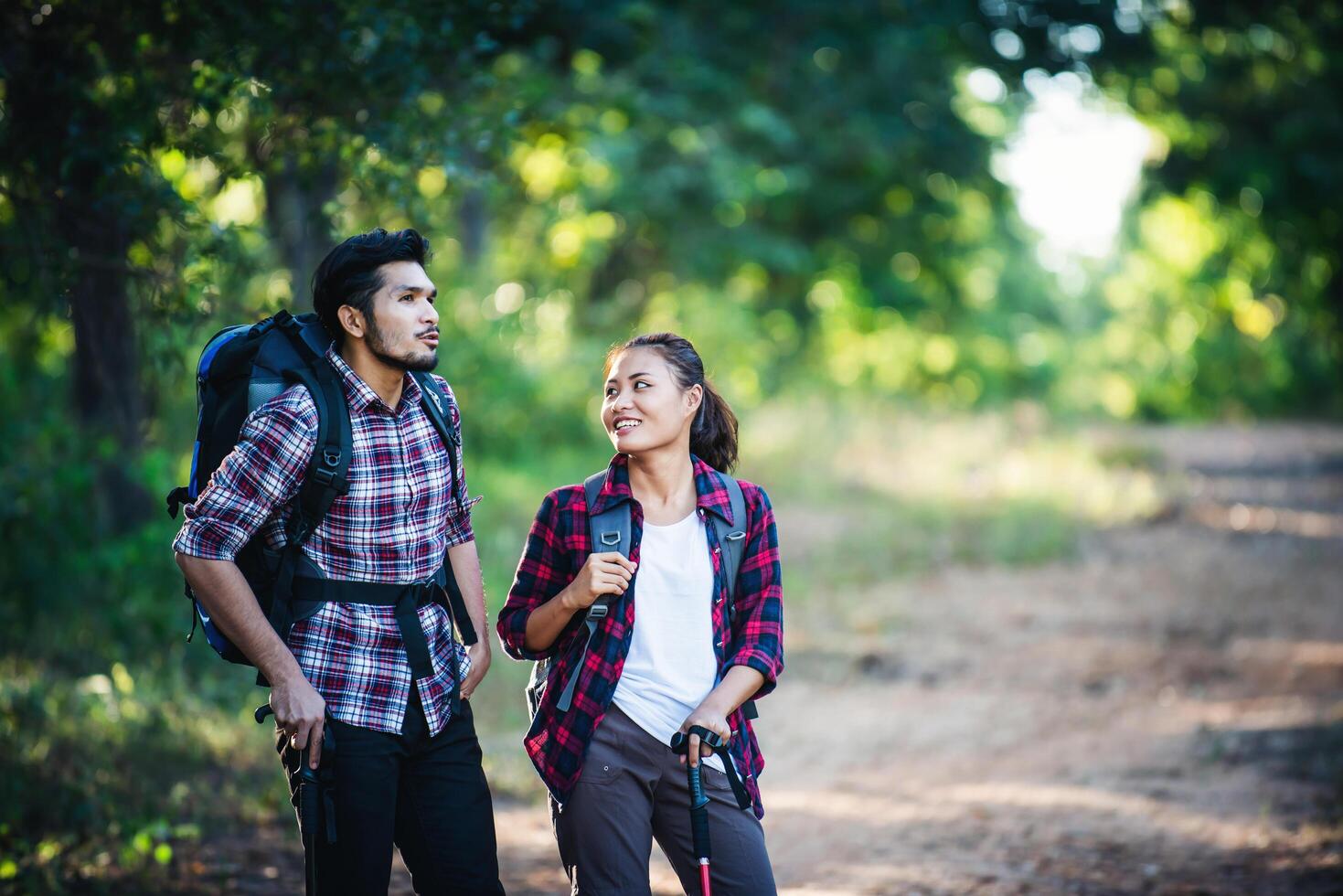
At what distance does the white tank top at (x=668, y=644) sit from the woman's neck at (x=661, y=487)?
0.10 metres

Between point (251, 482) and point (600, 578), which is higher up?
point (251, 482)

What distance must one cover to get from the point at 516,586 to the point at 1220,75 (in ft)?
61.1

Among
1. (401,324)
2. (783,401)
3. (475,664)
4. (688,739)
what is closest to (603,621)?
(688,739)

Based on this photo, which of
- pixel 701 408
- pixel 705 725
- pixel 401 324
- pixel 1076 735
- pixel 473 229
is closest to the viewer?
pixel 705 725

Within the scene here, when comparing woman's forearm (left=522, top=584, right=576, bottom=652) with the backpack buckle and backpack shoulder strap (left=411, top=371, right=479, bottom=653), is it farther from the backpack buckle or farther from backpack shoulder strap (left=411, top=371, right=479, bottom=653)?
the backpack buckle

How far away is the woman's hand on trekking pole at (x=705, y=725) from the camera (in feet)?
9.72

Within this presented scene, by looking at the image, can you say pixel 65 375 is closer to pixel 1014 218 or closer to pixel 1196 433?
pixel 1196 433

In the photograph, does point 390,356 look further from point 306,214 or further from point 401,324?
point 306,214

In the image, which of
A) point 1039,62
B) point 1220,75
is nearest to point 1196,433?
point 1220,75

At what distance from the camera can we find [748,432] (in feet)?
55.6

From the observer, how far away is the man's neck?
3.13 meters

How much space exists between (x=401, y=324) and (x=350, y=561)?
0.61 metres

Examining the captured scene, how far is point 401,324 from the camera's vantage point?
10.2 ft

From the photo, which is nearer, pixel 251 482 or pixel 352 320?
pixel 251 482
